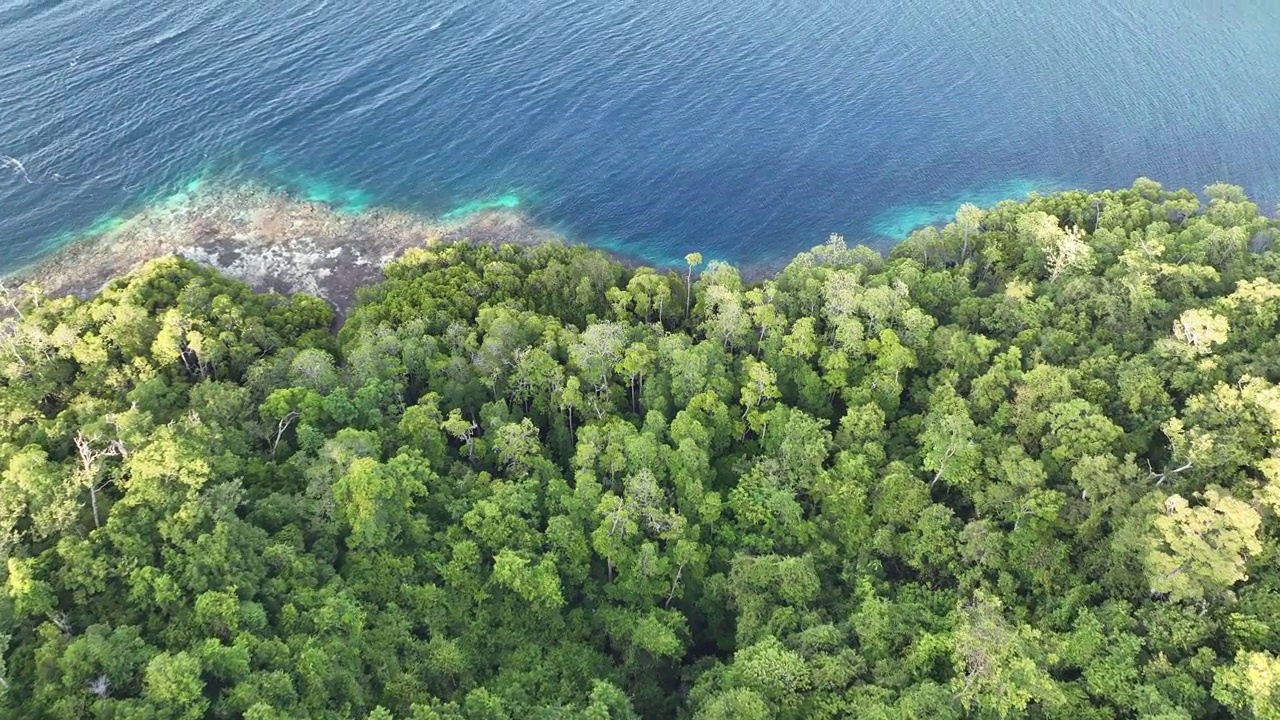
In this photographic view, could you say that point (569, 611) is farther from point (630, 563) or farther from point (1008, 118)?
point (1008, 118)

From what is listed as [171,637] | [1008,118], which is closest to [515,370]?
[171,637]

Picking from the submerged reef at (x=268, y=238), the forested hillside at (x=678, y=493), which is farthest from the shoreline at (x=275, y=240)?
the forested hillside at (x=678, y=493)

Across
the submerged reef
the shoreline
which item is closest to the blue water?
the shoreline

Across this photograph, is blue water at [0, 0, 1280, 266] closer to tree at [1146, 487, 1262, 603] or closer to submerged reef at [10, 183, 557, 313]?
submerged reef at [10, 183, 557, 313]

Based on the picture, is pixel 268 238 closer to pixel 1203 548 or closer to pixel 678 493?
pixel 678 493

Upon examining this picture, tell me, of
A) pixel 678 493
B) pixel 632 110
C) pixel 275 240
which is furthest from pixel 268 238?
pixel 678 493

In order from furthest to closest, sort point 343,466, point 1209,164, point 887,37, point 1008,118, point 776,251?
point 887,37
point 1008,118
point 1209,164
point 776,251
point 343,466

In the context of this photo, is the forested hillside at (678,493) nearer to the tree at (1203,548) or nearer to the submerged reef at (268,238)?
the tree at (1203,548)
